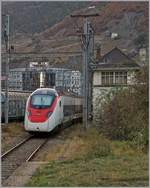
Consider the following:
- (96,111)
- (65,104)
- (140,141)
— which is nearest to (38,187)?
(140,141)

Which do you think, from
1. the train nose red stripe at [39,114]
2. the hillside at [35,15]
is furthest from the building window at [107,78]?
the hillside at [35,15]

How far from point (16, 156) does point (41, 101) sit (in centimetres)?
943

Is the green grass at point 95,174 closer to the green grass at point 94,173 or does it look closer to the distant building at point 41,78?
the green grass at point 94,173

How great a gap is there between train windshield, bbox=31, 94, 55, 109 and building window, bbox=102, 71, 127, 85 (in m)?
11.7

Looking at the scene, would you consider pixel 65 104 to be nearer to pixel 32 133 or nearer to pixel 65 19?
pixel 32 133

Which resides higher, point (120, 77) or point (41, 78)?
point (120, 77)

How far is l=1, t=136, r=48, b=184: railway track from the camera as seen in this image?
15.7m

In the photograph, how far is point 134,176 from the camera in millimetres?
12680

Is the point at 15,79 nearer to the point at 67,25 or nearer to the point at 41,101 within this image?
the point at 41,101

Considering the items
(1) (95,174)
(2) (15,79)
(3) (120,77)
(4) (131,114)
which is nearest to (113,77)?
(3) (120,77)

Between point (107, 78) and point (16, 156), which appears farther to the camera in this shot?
point (107, 78)

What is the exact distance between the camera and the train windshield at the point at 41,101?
29102 mm

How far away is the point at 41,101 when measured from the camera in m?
29.2

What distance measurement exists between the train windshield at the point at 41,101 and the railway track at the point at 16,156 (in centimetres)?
251
